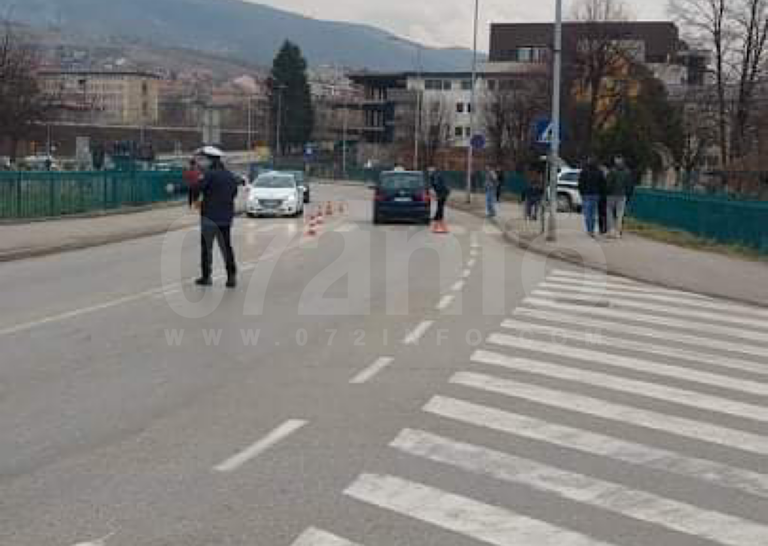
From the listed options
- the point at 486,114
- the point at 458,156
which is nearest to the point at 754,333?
the point at 486,114

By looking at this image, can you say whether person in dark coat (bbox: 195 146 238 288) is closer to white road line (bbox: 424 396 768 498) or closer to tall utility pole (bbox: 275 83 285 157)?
white road line (bbox: 424 396 768 498)

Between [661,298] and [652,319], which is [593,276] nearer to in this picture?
[661,298]

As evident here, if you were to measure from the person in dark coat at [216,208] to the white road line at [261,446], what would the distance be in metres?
8.90

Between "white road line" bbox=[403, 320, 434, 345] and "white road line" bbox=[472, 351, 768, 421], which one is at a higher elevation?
"white road line" bbox=[472, 351, 768, 421]

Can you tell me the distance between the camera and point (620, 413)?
28.2 feet

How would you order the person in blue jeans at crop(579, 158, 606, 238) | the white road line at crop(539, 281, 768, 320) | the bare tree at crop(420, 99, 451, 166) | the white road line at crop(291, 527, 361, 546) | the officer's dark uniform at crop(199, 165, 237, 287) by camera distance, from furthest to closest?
the bare tree at crop(420, 99, 451, 166)
the person in blue jeans at crop(579, 158, 606, 238)
the officer's dark uniform at crop(199, 165, 237, 287)
the white road line at crop(539, 281, 768, 320)
the white road line at crop(291, 527, 361, 546)

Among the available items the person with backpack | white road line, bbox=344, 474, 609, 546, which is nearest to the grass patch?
the person with backpack

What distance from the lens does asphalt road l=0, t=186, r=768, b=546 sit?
5.82 metres

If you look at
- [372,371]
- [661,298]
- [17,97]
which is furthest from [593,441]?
[17,97]

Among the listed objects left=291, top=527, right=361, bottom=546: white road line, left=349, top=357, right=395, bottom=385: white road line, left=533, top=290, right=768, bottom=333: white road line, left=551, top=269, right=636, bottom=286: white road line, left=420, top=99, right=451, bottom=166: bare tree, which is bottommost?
left=551, top=269, right=636, bottom=286: white road line

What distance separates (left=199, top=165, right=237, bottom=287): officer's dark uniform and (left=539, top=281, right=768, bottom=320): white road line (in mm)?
5104

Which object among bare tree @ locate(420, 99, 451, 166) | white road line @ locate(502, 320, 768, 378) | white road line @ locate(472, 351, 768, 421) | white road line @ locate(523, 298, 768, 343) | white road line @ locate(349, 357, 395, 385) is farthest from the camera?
bare tree @ locate(420, 99, 451, 166)

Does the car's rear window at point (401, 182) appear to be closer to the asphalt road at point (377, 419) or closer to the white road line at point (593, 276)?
the white road line at point (593, 276)

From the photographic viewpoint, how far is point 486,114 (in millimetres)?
91625
